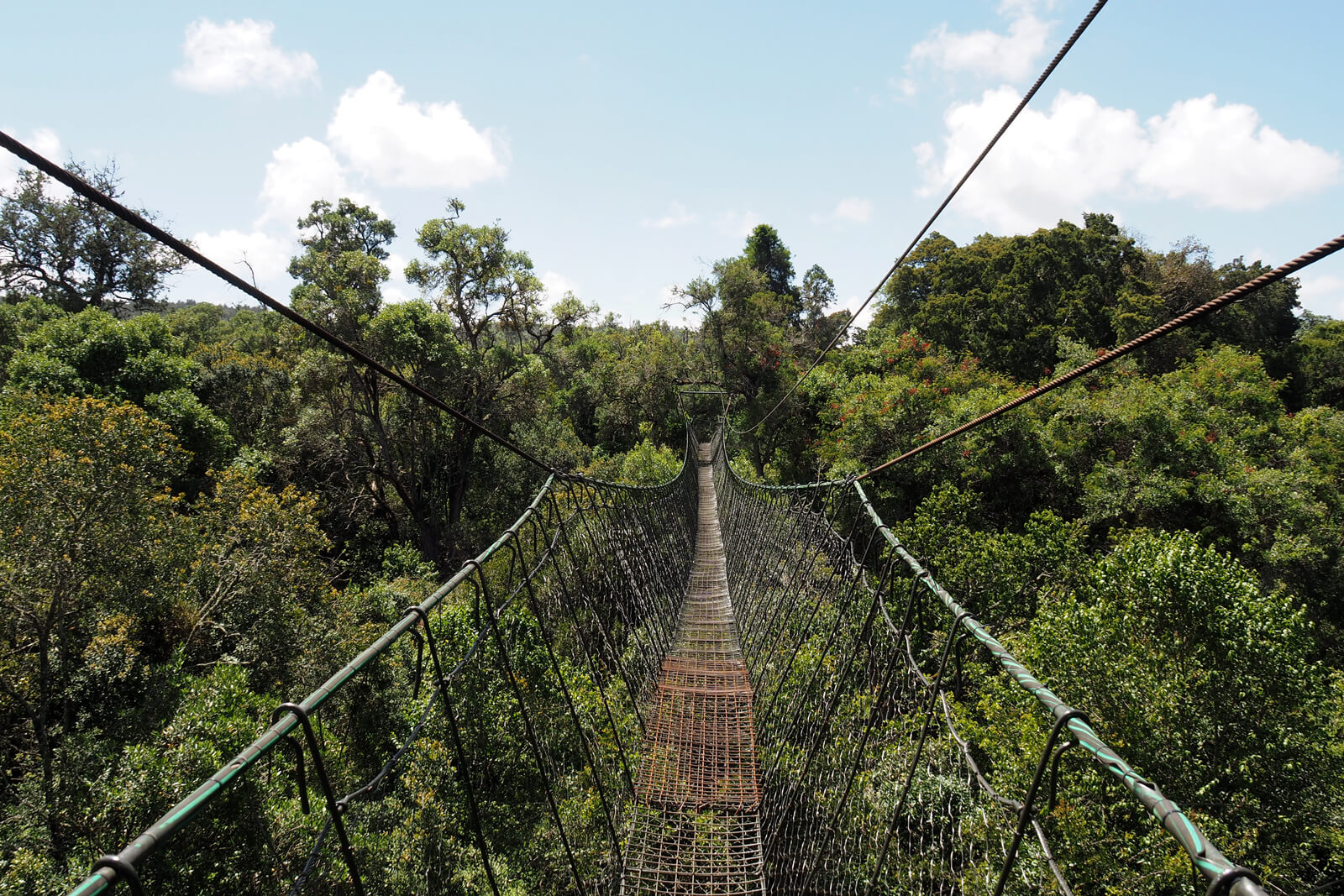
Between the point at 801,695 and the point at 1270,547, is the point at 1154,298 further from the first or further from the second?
the point at 801,695

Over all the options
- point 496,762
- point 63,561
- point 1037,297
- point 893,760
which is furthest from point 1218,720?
point 1037,297

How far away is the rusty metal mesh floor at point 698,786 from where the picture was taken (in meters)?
3.17

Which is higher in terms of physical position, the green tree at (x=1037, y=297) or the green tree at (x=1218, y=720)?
the green tree at (x=1037, y=297)

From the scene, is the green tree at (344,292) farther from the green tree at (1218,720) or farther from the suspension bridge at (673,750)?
the green tree at (1218,720)

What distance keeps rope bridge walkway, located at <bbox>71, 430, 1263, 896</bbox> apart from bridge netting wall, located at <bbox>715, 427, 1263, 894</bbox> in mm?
25

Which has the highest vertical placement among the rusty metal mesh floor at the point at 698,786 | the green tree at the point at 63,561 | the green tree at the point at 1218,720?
the green tree at the point at 63,561

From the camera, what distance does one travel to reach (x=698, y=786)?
11.9 ft

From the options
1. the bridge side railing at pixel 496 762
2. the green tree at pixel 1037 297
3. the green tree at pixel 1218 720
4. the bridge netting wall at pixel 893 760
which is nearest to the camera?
the bridge netting wall at pixel 893 760

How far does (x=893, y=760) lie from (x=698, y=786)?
118 centimetres

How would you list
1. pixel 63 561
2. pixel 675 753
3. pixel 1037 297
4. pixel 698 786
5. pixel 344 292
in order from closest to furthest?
pixel 698 786
pixel 675 753
pixel 63 561
pixel 344 292
pixel 1037 297

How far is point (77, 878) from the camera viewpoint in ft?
12.9

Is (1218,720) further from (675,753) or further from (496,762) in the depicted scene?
(496,762)

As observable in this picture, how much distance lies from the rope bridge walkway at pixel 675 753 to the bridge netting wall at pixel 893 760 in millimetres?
25

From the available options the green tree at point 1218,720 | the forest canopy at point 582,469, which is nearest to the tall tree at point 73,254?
the forest canopy at point 582,469
